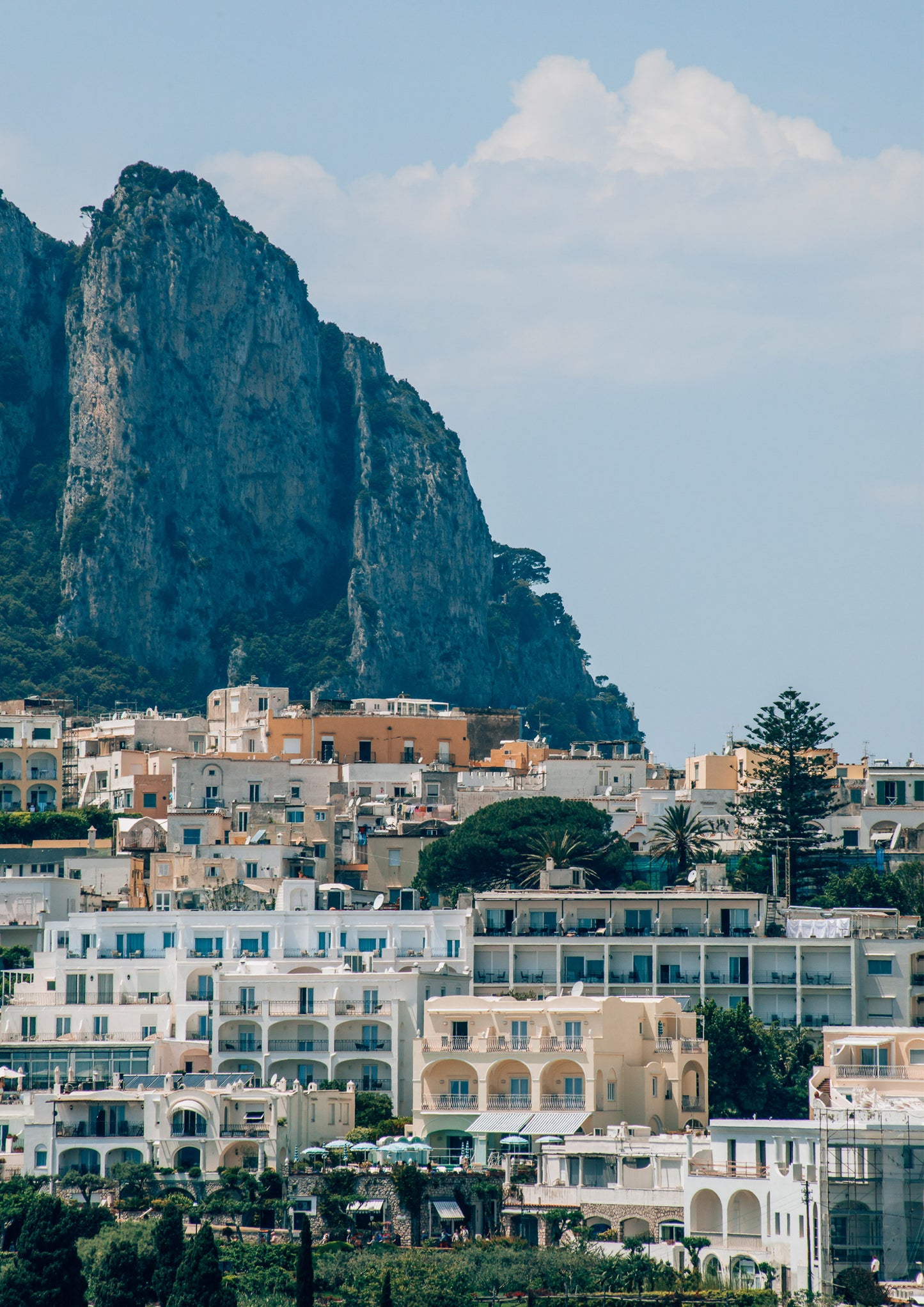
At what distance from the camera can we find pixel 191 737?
5723 inches

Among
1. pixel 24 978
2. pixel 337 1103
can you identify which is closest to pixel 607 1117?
pixel 337 1103

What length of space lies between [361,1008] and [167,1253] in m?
18.1

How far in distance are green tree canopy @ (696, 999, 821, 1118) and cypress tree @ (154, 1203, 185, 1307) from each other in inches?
827

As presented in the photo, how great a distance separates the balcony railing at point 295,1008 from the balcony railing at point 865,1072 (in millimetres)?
16603

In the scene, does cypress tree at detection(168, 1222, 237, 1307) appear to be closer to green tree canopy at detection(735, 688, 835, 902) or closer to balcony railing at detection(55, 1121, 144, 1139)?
balcony railing at detection(55, 1121, 144, 1139)

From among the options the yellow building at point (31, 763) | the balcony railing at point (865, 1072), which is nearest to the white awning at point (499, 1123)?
the balcony railing at point (865, 1072)

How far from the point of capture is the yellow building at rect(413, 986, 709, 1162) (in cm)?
7912

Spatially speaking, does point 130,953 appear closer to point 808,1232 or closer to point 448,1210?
point 448,1210

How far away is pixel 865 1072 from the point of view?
259 ft

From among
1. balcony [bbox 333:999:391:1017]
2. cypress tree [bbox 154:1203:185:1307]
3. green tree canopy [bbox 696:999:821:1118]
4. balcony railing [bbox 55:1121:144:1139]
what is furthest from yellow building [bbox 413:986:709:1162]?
cypress tree [bbox 154:1203:185:1307]

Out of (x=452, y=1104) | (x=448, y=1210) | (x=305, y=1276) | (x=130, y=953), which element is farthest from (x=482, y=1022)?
(x=305, y=1276)

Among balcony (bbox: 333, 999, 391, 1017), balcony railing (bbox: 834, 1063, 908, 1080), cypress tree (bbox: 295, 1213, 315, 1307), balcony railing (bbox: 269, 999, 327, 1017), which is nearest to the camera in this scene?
cypress tree (bbox: 295, 1213, 315, 1307)

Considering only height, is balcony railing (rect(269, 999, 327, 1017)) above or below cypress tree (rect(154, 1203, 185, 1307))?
above

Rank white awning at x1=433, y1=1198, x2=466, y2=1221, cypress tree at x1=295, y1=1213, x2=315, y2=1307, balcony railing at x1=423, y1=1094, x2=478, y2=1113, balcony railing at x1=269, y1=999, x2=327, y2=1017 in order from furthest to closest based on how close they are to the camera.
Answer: balcony railing at x1=269, y1=999, x2=327, y2=1017
balcony railing at x1=423, y1=1094, x2=478, y2=1113
white awning at x1=433, y1=1198, x2=466, y2=1221
cypress tree at x1=295, y1=1213, x2=315, y2=1307
